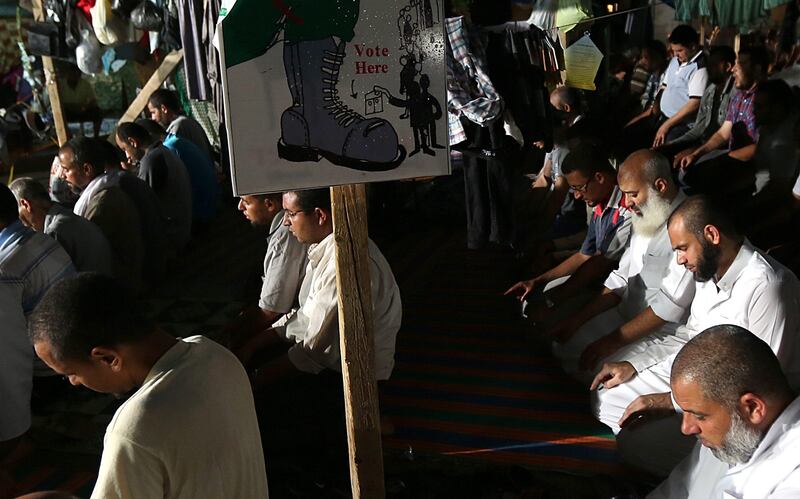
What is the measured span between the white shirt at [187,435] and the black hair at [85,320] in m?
0.13

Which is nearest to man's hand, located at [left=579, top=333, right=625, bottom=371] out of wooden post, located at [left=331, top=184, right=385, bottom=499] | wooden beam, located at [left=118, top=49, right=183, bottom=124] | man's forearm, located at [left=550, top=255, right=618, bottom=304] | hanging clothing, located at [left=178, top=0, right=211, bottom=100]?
man's forearm, located at [left=550, top=255, right=618, bottom=304]

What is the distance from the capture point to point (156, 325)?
204 centimetres

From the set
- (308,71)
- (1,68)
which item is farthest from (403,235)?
(1,68)

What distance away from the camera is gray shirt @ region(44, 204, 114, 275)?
166 inches

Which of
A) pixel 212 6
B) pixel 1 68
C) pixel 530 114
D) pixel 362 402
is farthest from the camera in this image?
pixel 1 68

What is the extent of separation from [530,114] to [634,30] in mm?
6039

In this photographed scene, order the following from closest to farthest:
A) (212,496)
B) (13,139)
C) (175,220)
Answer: (212,496) < (175,220) < (13,139)

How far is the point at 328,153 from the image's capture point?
2205mm

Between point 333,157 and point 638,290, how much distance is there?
221 centimetres

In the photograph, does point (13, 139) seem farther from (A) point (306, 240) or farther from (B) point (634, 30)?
(B) point (634, 30)

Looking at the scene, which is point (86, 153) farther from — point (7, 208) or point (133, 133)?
point (7, 208)

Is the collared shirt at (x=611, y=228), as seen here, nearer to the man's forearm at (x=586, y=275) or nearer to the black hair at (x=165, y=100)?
the man's forearm at (x=586, y=275)

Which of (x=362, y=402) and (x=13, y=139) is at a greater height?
(x=13, y=139)

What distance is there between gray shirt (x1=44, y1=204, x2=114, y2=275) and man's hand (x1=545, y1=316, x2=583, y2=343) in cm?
265
